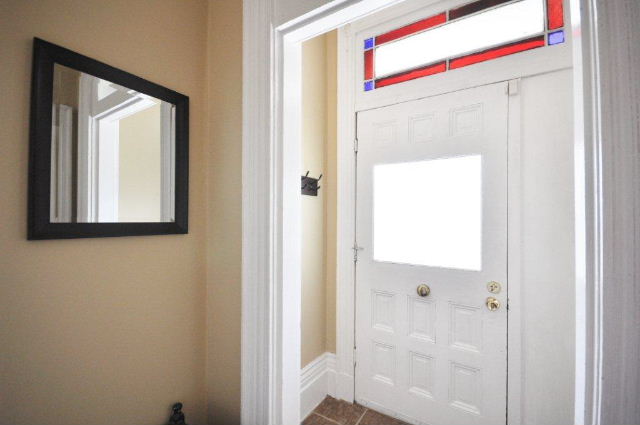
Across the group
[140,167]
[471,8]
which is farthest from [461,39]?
[140,167]

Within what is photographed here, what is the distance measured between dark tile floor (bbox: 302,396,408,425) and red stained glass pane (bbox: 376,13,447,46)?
8.68 feet

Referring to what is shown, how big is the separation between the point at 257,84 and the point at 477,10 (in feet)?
4.80

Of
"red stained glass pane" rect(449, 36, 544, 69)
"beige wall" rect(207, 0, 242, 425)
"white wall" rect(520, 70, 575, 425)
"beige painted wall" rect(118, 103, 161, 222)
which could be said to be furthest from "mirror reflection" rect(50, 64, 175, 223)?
"white wall" rect(520, 70, 575, 425)

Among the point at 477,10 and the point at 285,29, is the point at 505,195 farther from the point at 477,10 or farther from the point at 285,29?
the point at 285,29

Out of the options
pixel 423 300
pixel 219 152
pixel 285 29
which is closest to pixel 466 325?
pixel 423 300

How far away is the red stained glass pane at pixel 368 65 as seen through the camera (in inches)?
77.9

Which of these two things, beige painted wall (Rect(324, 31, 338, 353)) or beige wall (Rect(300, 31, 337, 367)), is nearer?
beige wall (Rect(300, 31, 337, 367))

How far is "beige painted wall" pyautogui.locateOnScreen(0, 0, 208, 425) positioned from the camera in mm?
767

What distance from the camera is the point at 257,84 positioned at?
1113mm

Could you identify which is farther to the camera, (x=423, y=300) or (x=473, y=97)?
(x=423, y=300)

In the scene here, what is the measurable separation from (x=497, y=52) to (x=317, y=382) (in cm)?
248

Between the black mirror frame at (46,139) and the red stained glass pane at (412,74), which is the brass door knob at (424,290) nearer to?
the red stained glass pane at (412,74)

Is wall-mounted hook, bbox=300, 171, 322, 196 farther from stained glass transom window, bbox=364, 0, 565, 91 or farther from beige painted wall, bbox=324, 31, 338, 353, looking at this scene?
stained glass transom window, bbox=364, 0, 565, 91

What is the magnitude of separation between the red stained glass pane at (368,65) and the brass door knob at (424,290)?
1520mm
